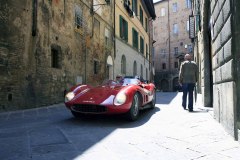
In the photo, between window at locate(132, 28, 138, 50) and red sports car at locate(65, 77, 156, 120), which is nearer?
red sports car at locate(65, 77, 156, 120)

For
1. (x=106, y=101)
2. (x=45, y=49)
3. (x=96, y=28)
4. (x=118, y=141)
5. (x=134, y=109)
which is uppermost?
(x=96, y=28)

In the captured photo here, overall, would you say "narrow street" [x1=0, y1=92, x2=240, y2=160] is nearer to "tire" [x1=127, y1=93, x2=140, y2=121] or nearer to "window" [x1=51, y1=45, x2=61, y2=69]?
"tire" [x1=127, y1=93, x2=140, y2=121]

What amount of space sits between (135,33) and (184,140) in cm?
1951

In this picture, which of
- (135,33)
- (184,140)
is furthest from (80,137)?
(135,33)

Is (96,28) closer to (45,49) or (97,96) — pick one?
(45,49)

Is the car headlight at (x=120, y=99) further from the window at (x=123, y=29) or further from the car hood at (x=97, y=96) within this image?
the window at (x=123, y=29)

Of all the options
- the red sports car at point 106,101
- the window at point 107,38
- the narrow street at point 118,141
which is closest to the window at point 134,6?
the window at point 107,38

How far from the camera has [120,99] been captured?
4.76 m

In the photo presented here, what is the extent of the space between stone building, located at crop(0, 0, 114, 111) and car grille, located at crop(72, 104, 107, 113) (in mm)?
3013

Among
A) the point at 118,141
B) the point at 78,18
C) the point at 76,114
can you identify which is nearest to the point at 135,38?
the point at 78,18

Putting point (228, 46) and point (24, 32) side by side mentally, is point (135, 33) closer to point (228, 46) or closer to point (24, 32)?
point (24, 32)

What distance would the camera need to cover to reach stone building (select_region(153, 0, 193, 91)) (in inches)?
1605

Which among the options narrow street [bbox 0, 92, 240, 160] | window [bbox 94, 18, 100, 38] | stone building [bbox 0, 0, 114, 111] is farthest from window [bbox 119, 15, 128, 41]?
narrow street [bbox 0, 92, 240, 160]

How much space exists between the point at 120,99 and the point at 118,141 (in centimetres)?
148
